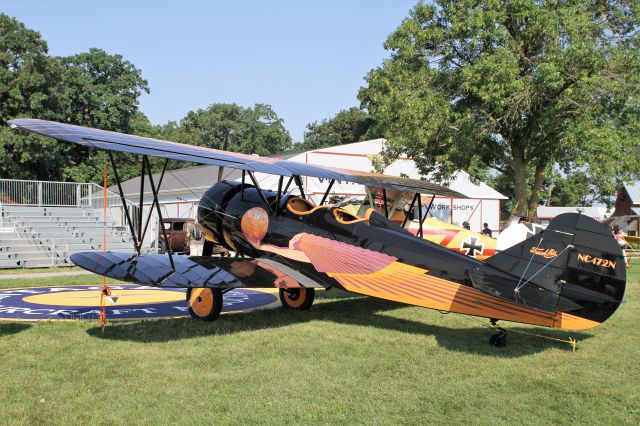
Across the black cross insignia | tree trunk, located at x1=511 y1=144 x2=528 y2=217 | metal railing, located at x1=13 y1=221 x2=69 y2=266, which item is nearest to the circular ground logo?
the black cross insignia

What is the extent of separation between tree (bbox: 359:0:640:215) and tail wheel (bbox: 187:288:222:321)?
12973 millimetres

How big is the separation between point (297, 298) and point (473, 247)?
4.02m

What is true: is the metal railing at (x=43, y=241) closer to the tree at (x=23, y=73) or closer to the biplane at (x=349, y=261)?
the biplane at (x=349, y=261)

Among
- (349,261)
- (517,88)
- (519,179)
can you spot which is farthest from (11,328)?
(519,179)

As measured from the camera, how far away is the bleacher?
19.2 metres

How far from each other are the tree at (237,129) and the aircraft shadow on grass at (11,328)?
67.2m

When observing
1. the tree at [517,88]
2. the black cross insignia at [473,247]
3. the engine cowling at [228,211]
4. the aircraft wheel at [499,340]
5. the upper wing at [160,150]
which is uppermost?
the tree at [517,88]

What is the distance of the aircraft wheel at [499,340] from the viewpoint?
7.13m

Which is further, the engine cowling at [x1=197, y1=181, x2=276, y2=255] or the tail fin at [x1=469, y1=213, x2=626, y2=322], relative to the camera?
the engine cowling at [x1=197, y1=181, x2=276, y2=255]

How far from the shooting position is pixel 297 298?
1027cm

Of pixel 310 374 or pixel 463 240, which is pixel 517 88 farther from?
pixel 310 374

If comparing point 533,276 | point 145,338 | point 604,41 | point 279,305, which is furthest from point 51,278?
point 604,41

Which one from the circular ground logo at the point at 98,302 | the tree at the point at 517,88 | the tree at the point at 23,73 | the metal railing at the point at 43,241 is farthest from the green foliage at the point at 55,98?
the circular ground logo at the point at 98,302

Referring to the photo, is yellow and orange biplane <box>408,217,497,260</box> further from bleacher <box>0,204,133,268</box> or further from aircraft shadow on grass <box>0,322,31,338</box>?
bleacher <box>0,204,133,268</box>
